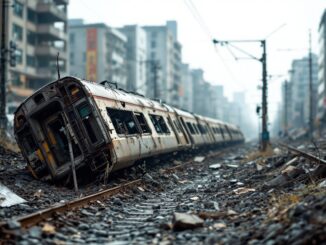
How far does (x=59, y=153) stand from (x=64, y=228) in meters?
5.75

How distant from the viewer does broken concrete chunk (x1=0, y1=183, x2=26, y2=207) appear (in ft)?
29.8

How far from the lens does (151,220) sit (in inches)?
322

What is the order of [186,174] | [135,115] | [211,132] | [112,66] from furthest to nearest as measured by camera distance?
[112,66], [211,132], [186,174], [135,115]

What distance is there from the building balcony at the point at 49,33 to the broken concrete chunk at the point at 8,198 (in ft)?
156

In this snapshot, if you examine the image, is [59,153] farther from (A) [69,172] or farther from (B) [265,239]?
(B) [265,239]

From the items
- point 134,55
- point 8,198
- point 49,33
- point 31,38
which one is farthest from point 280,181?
point 134,55

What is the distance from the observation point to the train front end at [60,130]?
12.0 metres

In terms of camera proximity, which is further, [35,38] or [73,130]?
[35,38]

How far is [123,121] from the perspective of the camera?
14.0 meters

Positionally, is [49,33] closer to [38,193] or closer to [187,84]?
[38,193]

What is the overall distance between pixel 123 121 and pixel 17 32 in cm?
4093

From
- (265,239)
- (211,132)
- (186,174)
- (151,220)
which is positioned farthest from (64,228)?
(211,132)

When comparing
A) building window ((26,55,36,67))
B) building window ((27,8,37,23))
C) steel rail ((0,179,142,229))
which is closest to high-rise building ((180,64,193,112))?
building window ((27,8,37,23))

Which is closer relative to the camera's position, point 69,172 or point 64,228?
point 64,228
